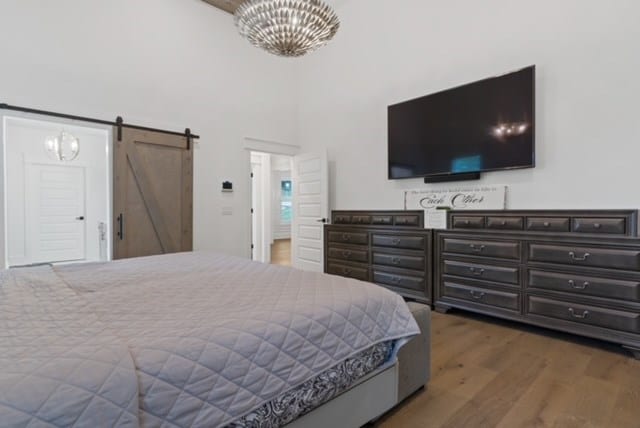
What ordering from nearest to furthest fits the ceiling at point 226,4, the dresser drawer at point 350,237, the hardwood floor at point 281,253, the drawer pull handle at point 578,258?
the drawer pull handle at point 578,258 → the dresser drawer at point 350,237 → the ceiling at point 226,4 → the hardwood floor at point 281,253

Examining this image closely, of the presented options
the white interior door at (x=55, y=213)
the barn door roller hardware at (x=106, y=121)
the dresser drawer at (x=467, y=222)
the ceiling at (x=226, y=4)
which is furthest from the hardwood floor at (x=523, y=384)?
the white interior door at (x=55, y=213)

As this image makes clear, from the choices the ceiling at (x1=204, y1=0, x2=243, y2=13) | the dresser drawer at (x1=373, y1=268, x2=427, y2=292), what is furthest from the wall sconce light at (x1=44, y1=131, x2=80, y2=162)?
the dresser drawer at (x1=373, y1=268, x2=427, y2=292)

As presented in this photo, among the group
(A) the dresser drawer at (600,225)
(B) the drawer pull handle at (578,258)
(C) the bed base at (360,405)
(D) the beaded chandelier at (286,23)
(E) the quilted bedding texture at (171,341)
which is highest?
(D) the beaded chandelier at (286,23)

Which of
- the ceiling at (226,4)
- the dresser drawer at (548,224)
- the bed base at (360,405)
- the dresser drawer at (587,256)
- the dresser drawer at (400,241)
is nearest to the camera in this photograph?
the bed base at (360,405)

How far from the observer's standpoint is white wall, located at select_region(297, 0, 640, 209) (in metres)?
2.72

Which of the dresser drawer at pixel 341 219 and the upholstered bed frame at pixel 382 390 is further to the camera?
the dresser drawer at pixel 341 219

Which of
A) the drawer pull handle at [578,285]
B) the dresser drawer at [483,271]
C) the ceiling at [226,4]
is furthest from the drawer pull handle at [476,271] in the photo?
the ceiling at [226,4]

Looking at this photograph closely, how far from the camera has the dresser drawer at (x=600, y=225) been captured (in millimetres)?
2445

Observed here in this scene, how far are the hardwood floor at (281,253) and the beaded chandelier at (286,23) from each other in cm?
473

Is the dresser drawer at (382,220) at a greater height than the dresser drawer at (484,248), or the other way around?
the dresser drawer at (382,220)

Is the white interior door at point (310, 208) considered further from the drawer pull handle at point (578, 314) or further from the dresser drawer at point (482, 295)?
the drawer pull handle at point (578, 314)

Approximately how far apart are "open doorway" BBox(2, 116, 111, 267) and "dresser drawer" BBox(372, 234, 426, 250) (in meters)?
4.49

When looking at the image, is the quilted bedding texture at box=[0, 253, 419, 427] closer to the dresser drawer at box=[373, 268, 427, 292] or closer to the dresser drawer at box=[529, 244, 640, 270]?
the dresser drawer at box=[529, 244, 640, 270]

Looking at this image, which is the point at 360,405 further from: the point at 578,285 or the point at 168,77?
the point at 168,77
